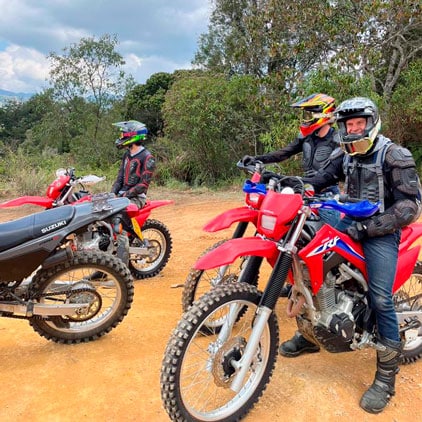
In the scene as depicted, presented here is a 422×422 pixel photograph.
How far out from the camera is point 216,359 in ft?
8.54

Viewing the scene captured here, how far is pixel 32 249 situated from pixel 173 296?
6.69 feet

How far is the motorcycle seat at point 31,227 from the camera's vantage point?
3252 mm

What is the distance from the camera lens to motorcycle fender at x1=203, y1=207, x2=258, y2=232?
2.84 m

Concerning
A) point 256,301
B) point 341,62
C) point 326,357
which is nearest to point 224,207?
point 341,62

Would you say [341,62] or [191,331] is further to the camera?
[341,62]

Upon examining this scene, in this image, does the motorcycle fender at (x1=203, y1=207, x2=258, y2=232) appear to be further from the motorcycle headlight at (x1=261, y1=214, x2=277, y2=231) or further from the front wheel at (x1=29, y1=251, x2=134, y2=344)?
the front wheel at (x1=29, y1=251, x2=134, y2=344)

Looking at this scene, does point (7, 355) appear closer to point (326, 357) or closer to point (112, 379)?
point (112, 379)

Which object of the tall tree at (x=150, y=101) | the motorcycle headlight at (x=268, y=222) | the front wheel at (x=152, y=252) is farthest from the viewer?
the tall tree at (x=150, y=101)

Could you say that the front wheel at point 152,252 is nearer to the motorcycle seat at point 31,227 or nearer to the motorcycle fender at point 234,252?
the motorcycle seat at point 31,227

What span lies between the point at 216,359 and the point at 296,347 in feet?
3.73

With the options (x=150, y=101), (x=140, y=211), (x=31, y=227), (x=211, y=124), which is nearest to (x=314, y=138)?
(x=140, y=211)

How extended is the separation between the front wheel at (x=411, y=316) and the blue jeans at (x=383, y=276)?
1.07 feet

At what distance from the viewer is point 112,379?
3.18m

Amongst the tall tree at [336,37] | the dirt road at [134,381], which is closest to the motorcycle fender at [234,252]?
the dirt road at [134,381]
